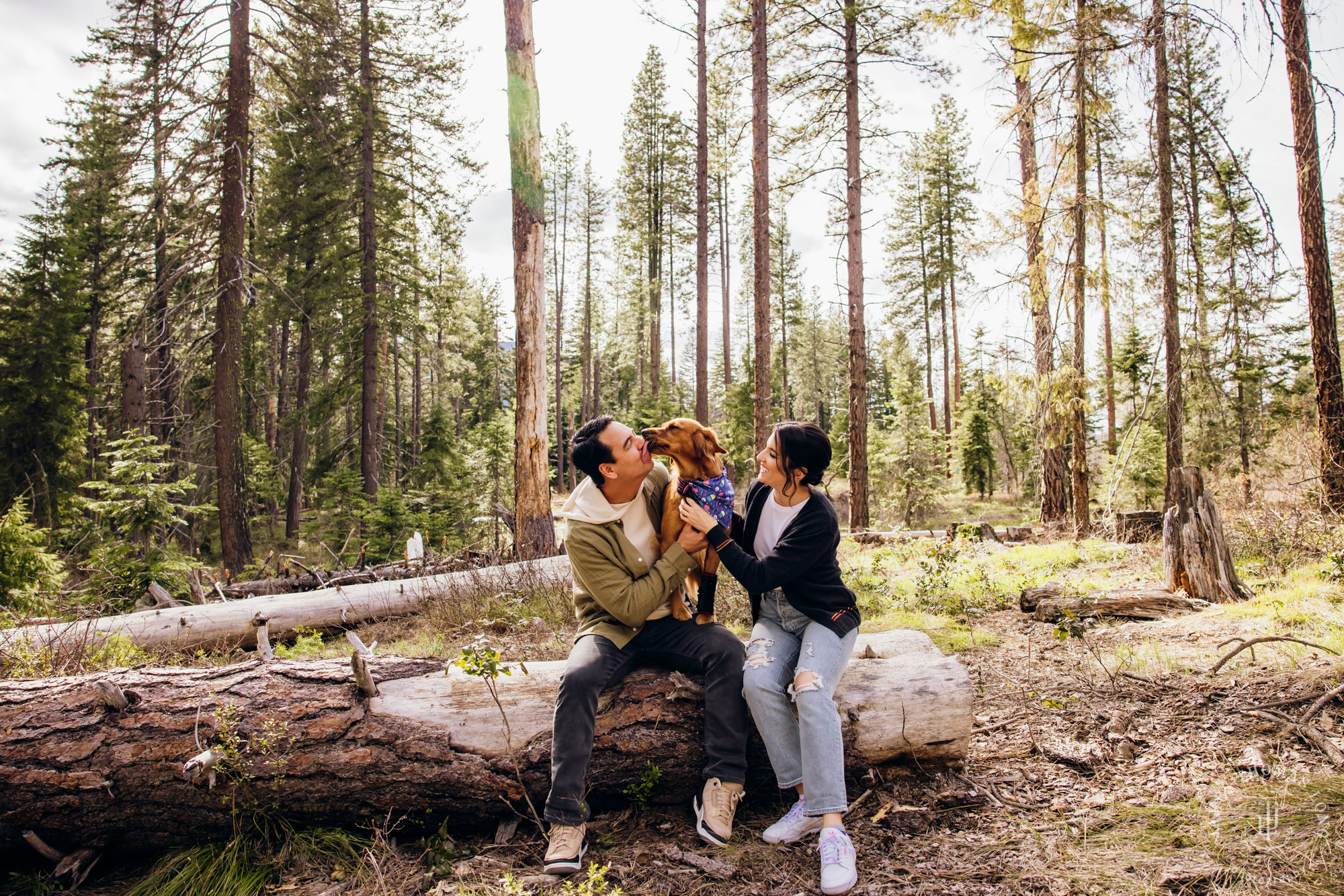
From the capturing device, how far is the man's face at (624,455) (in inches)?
135

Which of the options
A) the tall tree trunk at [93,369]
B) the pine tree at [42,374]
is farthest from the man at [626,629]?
the tall tree trunk at [93,369]

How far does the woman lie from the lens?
2986 mm

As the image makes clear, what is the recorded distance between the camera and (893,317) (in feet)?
99.0

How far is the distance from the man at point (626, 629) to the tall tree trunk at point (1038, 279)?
17.6 feet

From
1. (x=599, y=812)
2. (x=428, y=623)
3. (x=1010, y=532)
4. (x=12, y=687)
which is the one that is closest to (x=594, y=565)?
(x=599, y=812)

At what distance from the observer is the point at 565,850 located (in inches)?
111

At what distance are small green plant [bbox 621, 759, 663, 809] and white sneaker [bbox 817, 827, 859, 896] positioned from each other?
0.81m

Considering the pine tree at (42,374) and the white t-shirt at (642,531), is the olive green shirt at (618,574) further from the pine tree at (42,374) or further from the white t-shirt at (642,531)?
the pine tree at (42,374)

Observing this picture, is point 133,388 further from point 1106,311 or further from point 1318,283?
point 1106,311

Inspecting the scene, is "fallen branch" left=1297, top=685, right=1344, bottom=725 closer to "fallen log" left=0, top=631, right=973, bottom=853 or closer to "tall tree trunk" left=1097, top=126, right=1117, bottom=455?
"fallen log" left=0, top=631, right=973, bottom=853

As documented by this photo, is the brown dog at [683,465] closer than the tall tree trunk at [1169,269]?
Yes

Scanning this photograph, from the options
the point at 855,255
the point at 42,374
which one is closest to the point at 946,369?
the point at 855,255

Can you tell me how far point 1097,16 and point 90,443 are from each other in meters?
29.5

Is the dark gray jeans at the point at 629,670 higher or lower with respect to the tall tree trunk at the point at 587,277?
lower
